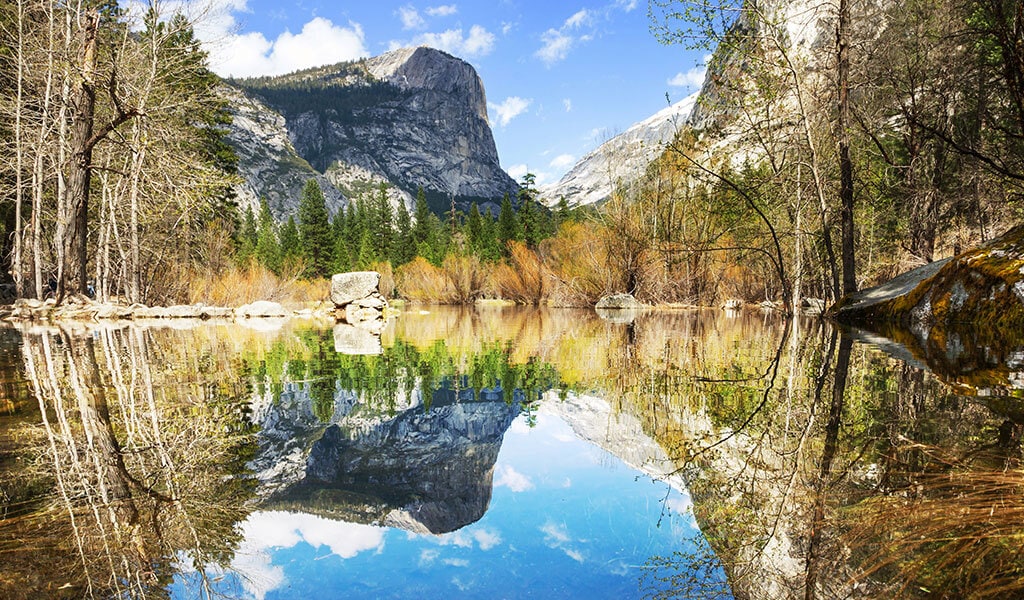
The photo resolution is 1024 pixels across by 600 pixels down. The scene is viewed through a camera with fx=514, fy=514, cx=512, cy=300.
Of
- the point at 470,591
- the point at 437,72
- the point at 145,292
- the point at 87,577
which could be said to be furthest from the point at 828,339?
the point at 437,72

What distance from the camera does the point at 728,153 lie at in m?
7.84

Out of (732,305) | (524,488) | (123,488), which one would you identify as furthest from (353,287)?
(524,488)

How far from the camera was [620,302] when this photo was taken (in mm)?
18078

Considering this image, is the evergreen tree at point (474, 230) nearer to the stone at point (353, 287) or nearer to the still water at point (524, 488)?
the stone at point (353, 287)

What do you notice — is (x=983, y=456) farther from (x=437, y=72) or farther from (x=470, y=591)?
(x=437, y=72)

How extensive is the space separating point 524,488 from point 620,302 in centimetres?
1649

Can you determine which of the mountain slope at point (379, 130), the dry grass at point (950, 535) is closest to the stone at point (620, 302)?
the dry grass at point (950, 535)

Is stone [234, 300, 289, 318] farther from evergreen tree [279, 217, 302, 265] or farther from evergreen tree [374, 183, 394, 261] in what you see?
evergreen tree [374, 183, 394, 261]

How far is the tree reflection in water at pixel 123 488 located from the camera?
4.17 ft

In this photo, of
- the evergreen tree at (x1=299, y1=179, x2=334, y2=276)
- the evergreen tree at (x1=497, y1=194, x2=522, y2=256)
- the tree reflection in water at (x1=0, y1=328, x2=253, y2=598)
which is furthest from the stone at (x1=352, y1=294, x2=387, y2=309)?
the evergreen tree at (x1=299, y1=179, x2=334, y2=276)

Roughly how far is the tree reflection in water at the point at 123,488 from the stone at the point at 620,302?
1552 centimetres

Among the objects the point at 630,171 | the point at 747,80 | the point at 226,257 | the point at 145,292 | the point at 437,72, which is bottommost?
the point at 145,292

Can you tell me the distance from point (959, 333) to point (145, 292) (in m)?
19.5

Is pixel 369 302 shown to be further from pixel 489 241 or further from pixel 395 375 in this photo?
pixel 489 241
